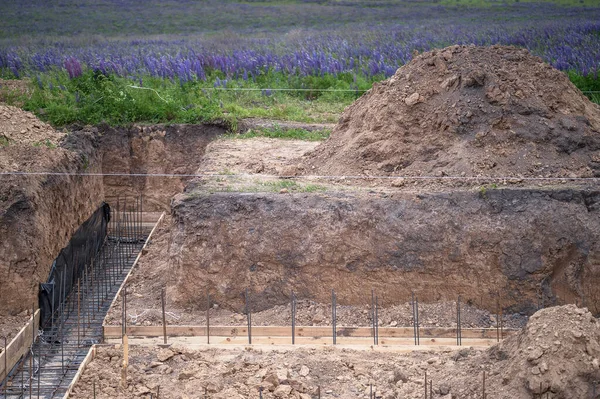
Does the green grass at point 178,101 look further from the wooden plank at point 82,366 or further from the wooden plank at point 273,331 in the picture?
the wooden plank at point 82,366

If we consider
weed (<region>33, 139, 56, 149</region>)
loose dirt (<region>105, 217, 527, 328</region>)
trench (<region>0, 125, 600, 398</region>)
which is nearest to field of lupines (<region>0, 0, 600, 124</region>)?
weed (<region>33, 139, 56, 149</region>)

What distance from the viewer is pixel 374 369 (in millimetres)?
8414

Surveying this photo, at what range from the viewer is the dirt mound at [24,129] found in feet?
41.9

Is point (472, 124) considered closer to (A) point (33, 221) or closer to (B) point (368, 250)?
(B) point (368, 250)

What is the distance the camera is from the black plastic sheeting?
10062 millimetres

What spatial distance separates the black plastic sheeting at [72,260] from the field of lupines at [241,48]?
8.17ft

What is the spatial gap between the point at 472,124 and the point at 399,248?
241 centimetres

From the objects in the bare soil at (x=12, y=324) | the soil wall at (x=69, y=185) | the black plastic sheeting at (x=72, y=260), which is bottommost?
the bare soil at (x=12, y=324)

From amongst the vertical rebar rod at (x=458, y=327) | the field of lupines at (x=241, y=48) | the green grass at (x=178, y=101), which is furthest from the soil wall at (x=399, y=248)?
the field of lupines at (x=241, y=48)

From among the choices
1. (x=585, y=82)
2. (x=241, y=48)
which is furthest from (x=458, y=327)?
(x=241, y=48)

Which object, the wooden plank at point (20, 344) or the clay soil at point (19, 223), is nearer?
the wooden plank at point (20, 344)

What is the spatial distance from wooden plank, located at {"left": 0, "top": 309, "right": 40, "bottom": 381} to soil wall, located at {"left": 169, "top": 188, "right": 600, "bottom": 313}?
5.17ft

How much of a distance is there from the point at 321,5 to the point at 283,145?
16.4ft

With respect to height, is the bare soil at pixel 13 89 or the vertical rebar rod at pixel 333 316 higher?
the bare soil at pixel 13 89
